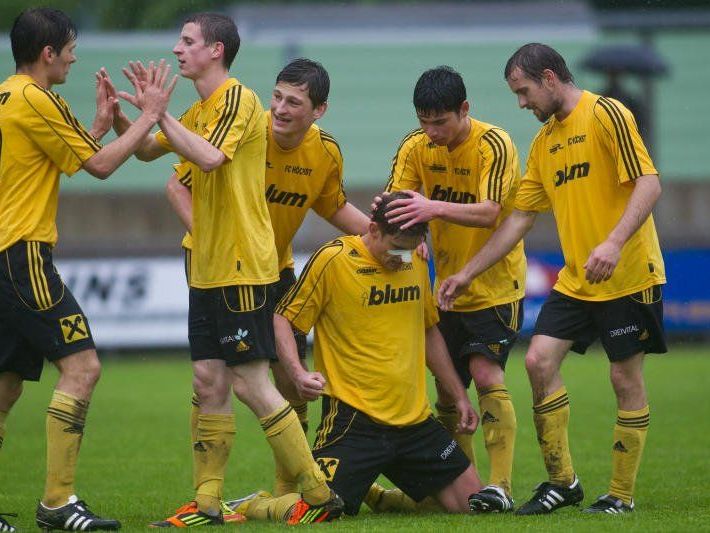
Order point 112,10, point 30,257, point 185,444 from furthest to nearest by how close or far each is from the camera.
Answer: point 112,10 < point 185,444 < point 30,257

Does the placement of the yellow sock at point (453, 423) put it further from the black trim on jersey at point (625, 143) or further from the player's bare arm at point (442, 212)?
the black trim on jersey at point (625, 143)

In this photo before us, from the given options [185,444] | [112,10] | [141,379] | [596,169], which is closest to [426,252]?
[596,169]

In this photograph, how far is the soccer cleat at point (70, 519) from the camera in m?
6.16

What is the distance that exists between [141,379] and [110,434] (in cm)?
439

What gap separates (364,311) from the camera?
696 centimetres

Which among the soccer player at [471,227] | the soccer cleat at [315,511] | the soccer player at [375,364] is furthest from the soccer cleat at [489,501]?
the soccer cleat at [315,511]

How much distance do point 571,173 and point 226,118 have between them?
195cm

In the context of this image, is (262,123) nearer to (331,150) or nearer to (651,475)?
(331,150)

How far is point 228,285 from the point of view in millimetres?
6453

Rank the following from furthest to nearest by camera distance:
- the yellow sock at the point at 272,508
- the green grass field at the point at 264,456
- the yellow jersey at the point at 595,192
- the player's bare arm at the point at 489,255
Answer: the player's bare arm at the point at 489,255 < the yellow jersey at the point at 595,192 < the yellow sock at the point at 272,508 < the green grass field at the point at 264,456

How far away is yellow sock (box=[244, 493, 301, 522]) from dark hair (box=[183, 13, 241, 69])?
2.31m

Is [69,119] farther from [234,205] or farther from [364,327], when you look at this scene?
[364,327]

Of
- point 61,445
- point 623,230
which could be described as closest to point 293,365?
point 61,445

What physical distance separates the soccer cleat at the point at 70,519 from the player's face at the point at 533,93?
3.12 meters
